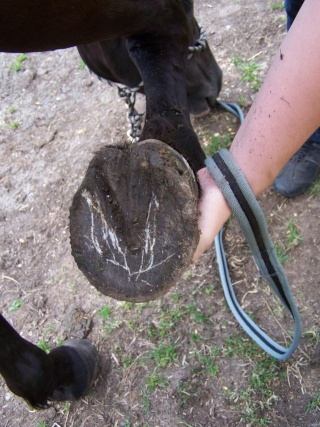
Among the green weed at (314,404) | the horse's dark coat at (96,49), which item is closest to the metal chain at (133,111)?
the horse's dark coat at (96,49)

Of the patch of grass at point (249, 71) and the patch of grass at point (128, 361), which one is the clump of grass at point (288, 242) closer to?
the patch of grass at point (128, 361)

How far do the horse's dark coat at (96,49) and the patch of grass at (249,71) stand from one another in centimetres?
97

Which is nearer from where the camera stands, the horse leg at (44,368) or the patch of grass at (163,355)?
the horse leg at (44,368)

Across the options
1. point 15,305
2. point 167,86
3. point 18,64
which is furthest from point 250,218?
point 18,64

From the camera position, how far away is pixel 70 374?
1819mm

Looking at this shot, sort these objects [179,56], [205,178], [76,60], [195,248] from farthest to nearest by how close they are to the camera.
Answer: [76,60] < [179,56] < [205,178] < [195,248]

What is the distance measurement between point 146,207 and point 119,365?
39.8 inches

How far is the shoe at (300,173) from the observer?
2172 millimetres

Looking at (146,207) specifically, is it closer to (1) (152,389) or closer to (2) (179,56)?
(2) (179,56)

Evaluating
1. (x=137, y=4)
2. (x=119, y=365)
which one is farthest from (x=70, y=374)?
(x=137, y=4)

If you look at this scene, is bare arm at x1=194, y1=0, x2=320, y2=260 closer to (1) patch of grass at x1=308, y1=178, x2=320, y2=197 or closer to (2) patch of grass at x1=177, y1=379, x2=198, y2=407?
(2) patch of grass at x1=177, y1=379, x2=198, y2=407

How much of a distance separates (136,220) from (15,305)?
1.32 metres

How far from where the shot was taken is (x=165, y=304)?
2062mm

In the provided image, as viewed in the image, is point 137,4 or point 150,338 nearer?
point 137,4
